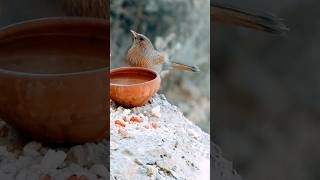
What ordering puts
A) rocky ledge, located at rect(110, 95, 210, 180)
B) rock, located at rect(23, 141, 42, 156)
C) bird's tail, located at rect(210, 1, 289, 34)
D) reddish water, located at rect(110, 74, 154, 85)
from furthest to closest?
reddish water, located at rect(110, 74, 154, 85) → bird's tail, located at rect(210, 1, 289, 34) → rocky ledge, located at rect(110, 95, 210, 180) → rock, located at rect(23, 141, 42, 156)

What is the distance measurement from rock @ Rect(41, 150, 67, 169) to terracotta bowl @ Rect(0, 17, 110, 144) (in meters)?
0.05

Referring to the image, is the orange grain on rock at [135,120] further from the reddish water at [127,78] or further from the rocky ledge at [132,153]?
the reddish water at [127,78]

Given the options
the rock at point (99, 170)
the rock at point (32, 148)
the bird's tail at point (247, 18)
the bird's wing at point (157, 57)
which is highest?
the bird's tail at point (247, 18)

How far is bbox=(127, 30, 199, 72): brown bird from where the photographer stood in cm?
213

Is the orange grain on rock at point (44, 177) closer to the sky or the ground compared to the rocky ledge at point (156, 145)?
closer to the sky

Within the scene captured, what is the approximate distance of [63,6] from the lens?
208 cm

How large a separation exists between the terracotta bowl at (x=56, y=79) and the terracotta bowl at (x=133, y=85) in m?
0.37

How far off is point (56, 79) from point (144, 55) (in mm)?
775

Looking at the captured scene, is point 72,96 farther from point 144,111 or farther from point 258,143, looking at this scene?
point 258,143

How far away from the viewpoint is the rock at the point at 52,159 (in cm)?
148

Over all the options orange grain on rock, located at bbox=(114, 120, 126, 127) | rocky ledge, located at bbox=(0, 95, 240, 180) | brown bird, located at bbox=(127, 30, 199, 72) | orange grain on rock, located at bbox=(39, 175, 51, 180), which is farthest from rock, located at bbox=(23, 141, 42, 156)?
brown bird, located at bbox=(127, 30, 199, 72)

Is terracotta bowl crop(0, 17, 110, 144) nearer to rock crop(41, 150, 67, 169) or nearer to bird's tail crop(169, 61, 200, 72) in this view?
rock crop(41, 150, 67, 169)

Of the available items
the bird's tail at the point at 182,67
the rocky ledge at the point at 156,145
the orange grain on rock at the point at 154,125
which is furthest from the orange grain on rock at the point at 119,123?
the bird's tail at the point at 182,67

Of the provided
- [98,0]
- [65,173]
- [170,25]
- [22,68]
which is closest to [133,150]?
[65,173]
